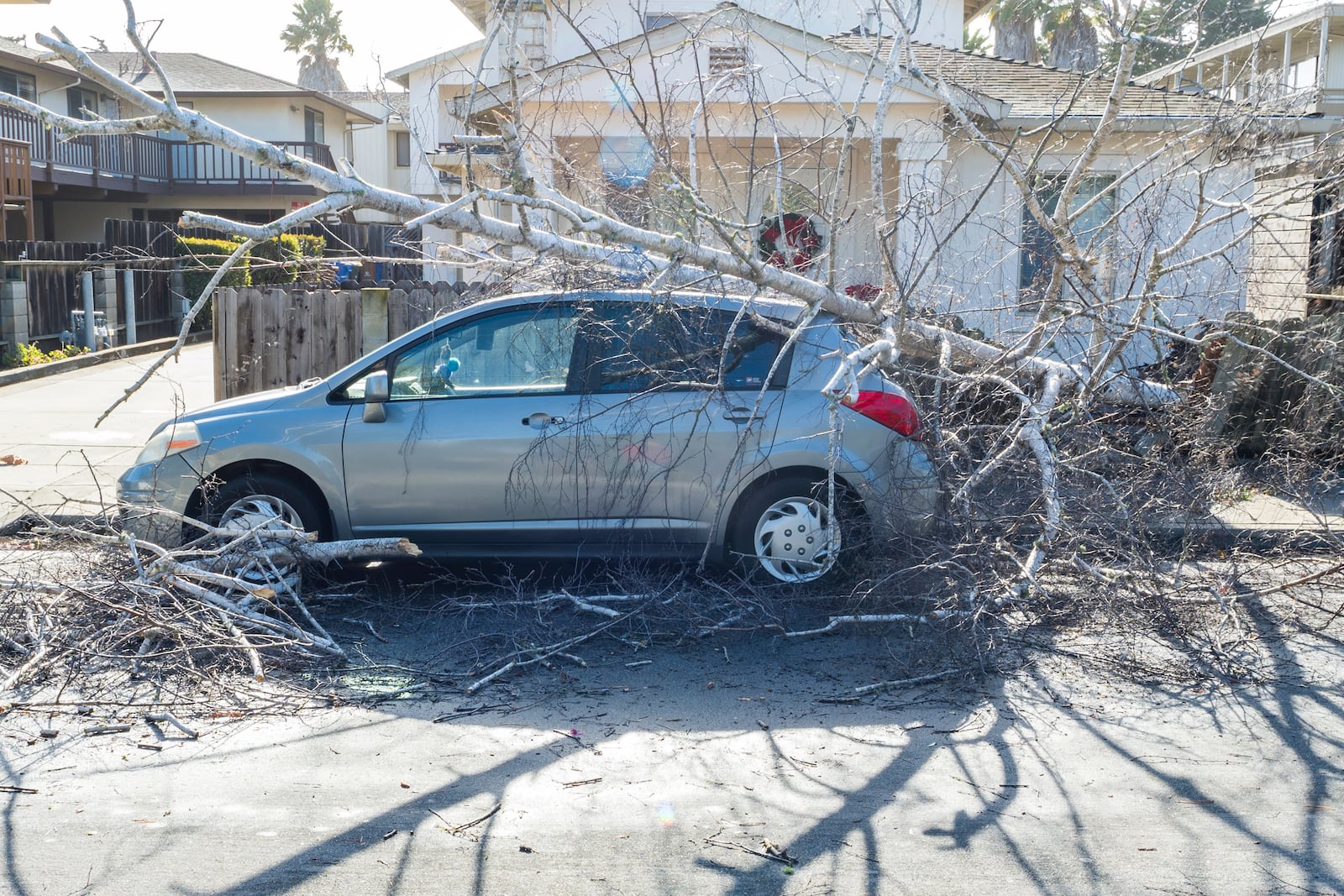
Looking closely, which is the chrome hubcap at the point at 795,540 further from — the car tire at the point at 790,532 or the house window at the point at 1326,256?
the house window at the point at 1326,256

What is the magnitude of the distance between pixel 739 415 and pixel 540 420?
111 centimetres

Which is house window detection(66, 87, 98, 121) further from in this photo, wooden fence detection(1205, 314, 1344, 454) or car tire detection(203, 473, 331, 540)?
wooden fence detection(1205, 314, 1344, 454)

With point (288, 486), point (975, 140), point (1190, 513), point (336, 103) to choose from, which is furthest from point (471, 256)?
point (336, 103)

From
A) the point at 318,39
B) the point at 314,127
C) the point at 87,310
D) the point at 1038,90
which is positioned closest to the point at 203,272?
the point at 87,310

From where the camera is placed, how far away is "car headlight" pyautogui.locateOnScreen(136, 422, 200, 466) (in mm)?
6918

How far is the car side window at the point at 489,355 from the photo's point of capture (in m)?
6.96

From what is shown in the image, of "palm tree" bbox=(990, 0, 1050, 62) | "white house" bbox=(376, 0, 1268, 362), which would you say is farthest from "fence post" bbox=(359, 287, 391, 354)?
"palm tree" bbox=(990, 0, 1050, 62)

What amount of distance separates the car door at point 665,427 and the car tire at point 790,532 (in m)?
0.19

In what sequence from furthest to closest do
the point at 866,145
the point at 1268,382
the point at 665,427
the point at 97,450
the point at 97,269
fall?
the point at 97,269
the point at 866,145
the point at 97,450
the point at 1268,382
the point at 665,427

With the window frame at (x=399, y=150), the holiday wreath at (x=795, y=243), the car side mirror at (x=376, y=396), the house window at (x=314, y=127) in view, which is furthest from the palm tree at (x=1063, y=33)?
the car side mirror at (x=376, y=396)

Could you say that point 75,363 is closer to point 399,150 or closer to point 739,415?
point 739,415

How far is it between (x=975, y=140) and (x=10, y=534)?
279 inches

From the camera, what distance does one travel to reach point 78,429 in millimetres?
12727

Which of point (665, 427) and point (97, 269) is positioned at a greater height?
point (97, 269)
